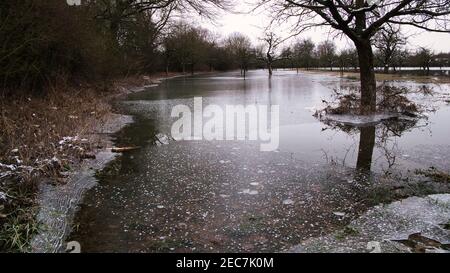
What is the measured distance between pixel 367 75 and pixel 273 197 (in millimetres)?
9378

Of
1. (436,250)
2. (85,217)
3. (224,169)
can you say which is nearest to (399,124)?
(224,169)

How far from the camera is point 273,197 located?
5.97 metres

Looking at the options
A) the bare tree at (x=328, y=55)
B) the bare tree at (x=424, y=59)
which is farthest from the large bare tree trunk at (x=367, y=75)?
the bare tree at (x=328, y=55)

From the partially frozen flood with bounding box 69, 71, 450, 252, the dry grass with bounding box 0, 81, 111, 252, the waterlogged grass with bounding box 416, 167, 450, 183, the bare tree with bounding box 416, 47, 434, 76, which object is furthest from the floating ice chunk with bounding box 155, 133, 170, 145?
the bare tree with bounding box 416, 47, 434, 76

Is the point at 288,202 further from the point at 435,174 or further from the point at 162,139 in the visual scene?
the point at 162,139

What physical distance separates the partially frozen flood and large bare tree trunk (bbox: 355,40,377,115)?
3.38 meters

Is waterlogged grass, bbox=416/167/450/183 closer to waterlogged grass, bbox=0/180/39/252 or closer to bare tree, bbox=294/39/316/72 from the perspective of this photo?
waterlogged grass, bbox=0/180/39/252

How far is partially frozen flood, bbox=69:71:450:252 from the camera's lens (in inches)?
179

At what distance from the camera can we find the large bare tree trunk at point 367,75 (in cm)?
1345

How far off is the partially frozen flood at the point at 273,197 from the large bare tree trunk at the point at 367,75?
133 inches

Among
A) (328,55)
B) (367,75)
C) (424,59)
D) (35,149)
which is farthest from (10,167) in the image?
(328,55)

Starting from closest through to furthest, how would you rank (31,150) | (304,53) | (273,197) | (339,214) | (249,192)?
(339,214) < (273,197) < (249,192) < (31,150) < (304,53)

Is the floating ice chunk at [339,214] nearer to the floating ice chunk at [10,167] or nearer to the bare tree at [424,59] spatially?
the floating ice chunk at [10,167]

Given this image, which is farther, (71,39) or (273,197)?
(71,39)
